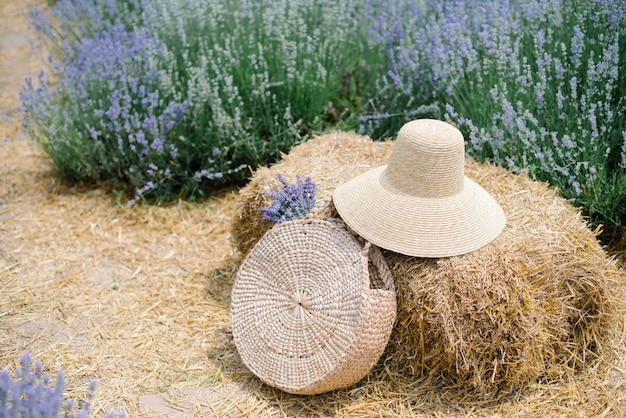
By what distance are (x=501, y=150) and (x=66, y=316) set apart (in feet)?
7.72

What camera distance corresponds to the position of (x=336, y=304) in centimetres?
252

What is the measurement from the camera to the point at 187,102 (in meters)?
3.77

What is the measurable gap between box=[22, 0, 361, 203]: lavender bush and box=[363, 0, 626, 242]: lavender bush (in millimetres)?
531

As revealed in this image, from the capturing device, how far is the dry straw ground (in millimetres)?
2574

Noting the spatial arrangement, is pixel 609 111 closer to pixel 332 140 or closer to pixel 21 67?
pixel 332 140

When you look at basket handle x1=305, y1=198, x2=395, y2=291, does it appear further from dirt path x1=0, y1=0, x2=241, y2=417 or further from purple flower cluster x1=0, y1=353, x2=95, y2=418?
purple flower cluster x1=0, y1=353, x2=95, y2=418

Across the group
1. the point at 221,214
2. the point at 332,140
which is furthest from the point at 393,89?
the point at 221,214

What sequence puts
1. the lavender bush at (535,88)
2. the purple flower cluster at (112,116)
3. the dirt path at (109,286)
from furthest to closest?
the purple flower cluster at (112,116), the lavender bush at (535,88), the dirt path at (109,286)

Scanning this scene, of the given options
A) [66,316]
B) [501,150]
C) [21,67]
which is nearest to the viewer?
[66,316]

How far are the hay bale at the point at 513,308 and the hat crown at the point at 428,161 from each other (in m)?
0.28

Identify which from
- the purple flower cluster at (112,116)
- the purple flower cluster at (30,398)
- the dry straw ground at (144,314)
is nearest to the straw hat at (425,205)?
the dry straw ground at (144,314)

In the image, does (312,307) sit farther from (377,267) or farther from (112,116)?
(112,116)

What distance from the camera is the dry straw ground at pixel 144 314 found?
257 centimetres

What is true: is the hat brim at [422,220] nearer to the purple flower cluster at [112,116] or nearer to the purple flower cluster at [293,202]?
the purple flower cluster at [293,202]
